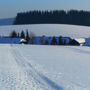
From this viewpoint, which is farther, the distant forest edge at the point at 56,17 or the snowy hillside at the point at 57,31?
the distant forest edge at the point at 56,17

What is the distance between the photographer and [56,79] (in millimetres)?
8656

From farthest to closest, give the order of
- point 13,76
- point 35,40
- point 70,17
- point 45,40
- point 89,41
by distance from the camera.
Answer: point 70,17 → point 35,40 → point 45,40 → point 89,41 → point 13,76

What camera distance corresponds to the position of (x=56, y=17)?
406 feet

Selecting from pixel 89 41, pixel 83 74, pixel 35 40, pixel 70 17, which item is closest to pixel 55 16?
pixel 70 17

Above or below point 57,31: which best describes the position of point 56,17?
above

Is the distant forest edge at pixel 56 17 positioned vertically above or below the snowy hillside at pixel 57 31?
above

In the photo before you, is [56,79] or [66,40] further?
[66,40]

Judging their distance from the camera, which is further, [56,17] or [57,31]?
[56,17]

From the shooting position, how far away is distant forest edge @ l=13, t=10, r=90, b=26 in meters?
119

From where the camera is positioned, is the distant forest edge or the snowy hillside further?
the distant forest edge

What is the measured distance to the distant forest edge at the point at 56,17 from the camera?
118688mm

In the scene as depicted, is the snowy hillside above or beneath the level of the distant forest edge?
beneath

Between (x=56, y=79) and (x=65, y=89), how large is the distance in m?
1.64

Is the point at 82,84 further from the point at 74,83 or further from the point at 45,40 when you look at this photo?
the point at 45,40
